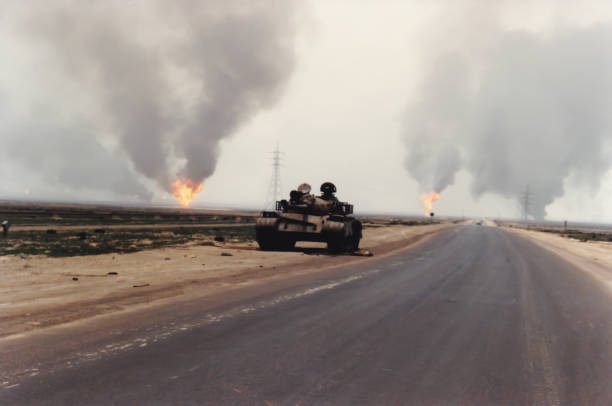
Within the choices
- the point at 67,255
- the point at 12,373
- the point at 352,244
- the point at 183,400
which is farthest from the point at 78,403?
the point at 352,244

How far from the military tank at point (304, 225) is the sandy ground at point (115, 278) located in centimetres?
141

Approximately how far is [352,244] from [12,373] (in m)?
18.9

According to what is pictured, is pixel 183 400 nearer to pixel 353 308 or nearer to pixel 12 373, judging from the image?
pixel 12 373

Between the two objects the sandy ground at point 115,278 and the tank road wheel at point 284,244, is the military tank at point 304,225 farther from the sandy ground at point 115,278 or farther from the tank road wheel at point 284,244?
the sandy ground at point 115,278

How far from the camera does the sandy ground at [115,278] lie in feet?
24.9

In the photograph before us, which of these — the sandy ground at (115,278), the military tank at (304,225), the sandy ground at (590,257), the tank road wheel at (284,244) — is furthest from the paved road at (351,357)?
the tank road wheel at (284,244)

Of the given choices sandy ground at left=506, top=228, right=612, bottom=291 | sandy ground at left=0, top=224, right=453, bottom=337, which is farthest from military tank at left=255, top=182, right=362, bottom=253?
sandy ground at left=506, top=228, right=612, bottom=291

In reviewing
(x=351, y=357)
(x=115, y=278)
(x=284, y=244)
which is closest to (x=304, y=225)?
(x=284, y=244)

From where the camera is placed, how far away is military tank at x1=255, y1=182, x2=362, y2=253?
20.1 meters

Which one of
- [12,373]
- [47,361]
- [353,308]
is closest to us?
[12,373]

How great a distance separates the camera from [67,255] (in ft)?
56.1

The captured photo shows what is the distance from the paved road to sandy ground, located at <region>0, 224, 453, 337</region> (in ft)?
6.30

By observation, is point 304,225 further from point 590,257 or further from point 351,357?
point 590,257

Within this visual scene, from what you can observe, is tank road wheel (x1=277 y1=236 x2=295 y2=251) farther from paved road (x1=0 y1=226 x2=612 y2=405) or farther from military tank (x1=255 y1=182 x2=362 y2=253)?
paved road (x1=0 y1=226 x2=612 y2=405)
